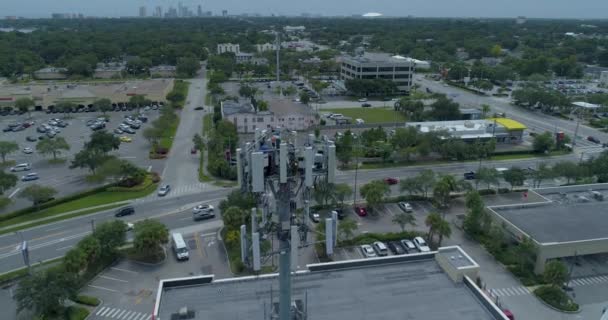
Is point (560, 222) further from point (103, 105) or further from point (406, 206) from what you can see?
point (103, 105)

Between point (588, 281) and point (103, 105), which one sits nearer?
point (588, 281)

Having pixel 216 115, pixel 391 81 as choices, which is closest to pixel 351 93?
pixel 391 81

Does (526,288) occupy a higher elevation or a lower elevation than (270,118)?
lower

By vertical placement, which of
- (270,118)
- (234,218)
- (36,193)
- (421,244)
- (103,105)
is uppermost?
(103,105)

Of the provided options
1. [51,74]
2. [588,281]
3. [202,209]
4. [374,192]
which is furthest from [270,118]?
[51,74]

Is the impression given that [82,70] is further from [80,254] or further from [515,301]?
[515,301]

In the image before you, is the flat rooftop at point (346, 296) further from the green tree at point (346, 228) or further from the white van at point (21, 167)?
the white van at point (21, 167)

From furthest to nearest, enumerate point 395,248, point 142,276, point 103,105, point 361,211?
point 103,105, point 361,211, point 395,248, point 142,276
